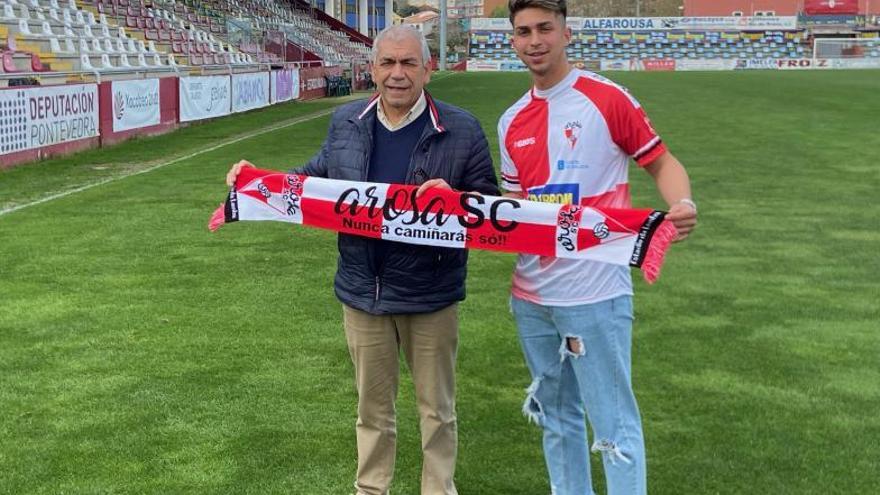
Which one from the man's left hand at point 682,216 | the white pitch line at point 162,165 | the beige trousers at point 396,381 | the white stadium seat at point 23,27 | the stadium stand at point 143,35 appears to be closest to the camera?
the man's left hand at point 682,216

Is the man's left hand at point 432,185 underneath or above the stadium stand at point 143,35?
underneath

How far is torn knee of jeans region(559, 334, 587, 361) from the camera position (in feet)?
9.68

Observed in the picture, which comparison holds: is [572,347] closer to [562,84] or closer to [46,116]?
[562,84]

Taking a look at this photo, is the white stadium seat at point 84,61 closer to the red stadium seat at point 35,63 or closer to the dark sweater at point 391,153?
the red stadium seat at point 35,63

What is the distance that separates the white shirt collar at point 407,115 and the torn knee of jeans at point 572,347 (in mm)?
973

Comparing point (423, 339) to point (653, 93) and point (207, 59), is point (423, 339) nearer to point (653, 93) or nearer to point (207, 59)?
point (207, 59)

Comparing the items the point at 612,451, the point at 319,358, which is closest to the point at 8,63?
the point at 319,358

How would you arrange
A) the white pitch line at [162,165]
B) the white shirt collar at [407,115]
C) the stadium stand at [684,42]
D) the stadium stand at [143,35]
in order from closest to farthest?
the white shirt collar at [407,115] < the white pitch line at [162,165] < the stadium stand at [143,35] < the stadium stand at [684,42]

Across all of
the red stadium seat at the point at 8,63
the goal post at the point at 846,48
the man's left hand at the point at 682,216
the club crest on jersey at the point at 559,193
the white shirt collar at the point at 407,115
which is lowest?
the man's left hand at the point at 682,216

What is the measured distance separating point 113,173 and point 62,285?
7167mm

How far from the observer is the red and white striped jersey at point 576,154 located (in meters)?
2.89

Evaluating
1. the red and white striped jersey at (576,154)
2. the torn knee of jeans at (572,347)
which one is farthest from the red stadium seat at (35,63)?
the torn knee of jeans at (572,347)

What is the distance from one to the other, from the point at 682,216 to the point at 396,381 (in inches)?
52.1

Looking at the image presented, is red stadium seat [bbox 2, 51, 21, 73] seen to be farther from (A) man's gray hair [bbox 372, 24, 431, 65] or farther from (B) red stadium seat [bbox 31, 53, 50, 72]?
(A) man's gray hair [bbox 372, 24, 431, 65]
